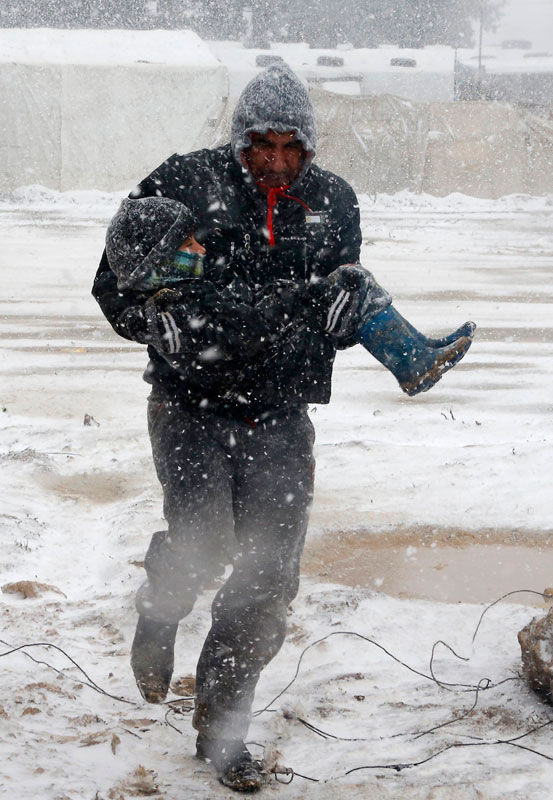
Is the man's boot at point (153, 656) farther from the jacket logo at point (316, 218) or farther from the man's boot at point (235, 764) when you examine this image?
the jacket logo at point (316, 218)

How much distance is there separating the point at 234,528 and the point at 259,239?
852 mm

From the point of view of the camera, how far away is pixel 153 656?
3191 millimetres

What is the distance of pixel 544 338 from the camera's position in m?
9.84

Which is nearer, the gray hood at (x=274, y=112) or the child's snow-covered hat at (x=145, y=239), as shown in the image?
the child's snow-covered hat at (x=145, y=239)

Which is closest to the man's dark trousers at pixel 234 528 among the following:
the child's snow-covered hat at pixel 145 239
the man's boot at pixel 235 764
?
the man's boot at pixel 235 764

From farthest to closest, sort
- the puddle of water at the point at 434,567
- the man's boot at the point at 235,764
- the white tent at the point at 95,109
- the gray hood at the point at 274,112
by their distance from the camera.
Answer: the white tent at the point at 95,109
the puddle of water at the point at 434,567
the gray hood at the point at 274,112
the man's boot at the point at 235,764

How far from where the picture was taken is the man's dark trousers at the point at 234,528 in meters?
2.88

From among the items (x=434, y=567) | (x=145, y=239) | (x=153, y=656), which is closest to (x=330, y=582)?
(x=434, y=567)

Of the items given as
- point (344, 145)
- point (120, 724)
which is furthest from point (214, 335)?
point (344, 145)

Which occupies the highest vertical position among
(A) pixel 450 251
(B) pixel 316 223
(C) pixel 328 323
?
(B) pixel 316 223

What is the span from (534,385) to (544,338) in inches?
82.7

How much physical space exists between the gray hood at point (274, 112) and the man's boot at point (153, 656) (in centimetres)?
144

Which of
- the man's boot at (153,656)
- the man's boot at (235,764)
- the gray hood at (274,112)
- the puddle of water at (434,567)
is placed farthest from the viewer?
the puddle of water at (434,567)

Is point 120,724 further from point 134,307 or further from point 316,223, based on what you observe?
point 316,223
